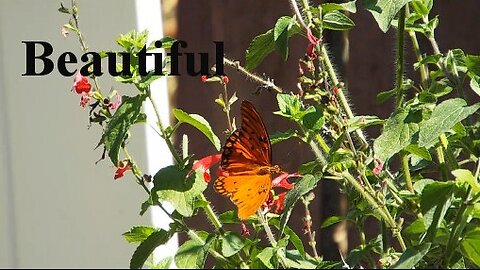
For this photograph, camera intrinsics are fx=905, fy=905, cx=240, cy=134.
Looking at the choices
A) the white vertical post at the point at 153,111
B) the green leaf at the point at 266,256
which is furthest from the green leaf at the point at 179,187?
the white vertical post at the point at 153,111

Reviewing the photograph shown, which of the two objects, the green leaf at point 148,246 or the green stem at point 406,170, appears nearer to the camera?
the green leaf at point 148,246

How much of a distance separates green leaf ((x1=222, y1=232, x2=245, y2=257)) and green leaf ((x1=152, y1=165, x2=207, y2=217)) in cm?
6

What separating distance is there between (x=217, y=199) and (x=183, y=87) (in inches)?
12.7

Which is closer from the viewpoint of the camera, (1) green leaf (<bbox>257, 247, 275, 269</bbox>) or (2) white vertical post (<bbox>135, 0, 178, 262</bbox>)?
(1) green leaf (<bbox>257, 247, 275, 269</bbox>)

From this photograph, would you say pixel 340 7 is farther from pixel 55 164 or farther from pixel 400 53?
pixel 55 164

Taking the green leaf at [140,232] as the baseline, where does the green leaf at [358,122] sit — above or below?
above

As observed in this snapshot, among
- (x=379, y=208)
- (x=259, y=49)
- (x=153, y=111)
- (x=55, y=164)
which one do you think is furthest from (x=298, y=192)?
(x=55, y=164)

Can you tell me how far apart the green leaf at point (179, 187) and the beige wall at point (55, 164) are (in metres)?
1.04

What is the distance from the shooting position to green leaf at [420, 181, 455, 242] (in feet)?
3.51

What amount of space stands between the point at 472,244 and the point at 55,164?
1.51 m

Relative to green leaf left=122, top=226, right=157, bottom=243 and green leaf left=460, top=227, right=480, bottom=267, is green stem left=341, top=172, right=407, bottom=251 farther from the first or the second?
green leaf left=122, top=226, right=157, bottom=243

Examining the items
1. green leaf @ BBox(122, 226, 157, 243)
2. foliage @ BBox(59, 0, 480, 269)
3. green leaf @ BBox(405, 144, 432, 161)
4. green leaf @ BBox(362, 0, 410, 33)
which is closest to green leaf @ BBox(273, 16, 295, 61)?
foliage @ BBox(59, 0, 480, 269)

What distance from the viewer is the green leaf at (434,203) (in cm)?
107

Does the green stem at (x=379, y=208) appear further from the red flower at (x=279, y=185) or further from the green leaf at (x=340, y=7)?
the green leaf at (x=340, y=7)
